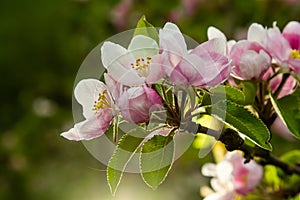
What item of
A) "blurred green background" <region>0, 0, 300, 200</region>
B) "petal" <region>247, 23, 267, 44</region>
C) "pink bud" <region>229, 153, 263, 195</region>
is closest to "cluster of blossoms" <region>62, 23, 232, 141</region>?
"petal" <region>247, 23, 267, 44</region>

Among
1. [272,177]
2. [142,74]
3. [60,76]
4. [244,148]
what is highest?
[142,74]

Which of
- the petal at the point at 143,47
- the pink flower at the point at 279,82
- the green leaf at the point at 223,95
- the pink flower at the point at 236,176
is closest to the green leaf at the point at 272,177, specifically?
the pink flower at the point at 236,176

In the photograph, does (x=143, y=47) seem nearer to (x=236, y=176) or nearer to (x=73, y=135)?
(x=73, y=135)

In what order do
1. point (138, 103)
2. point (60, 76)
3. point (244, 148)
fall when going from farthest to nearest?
point (60, 76) < point (244, 148) < point (138, 103)

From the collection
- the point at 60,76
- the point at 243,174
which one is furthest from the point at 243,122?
the point at 60,76

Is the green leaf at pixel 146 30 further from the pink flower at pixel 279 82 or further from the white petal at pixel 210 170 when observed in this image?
the white petal at pixel 210 170

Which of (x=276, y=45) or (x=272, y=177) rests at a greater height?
(x=276, y=45)
